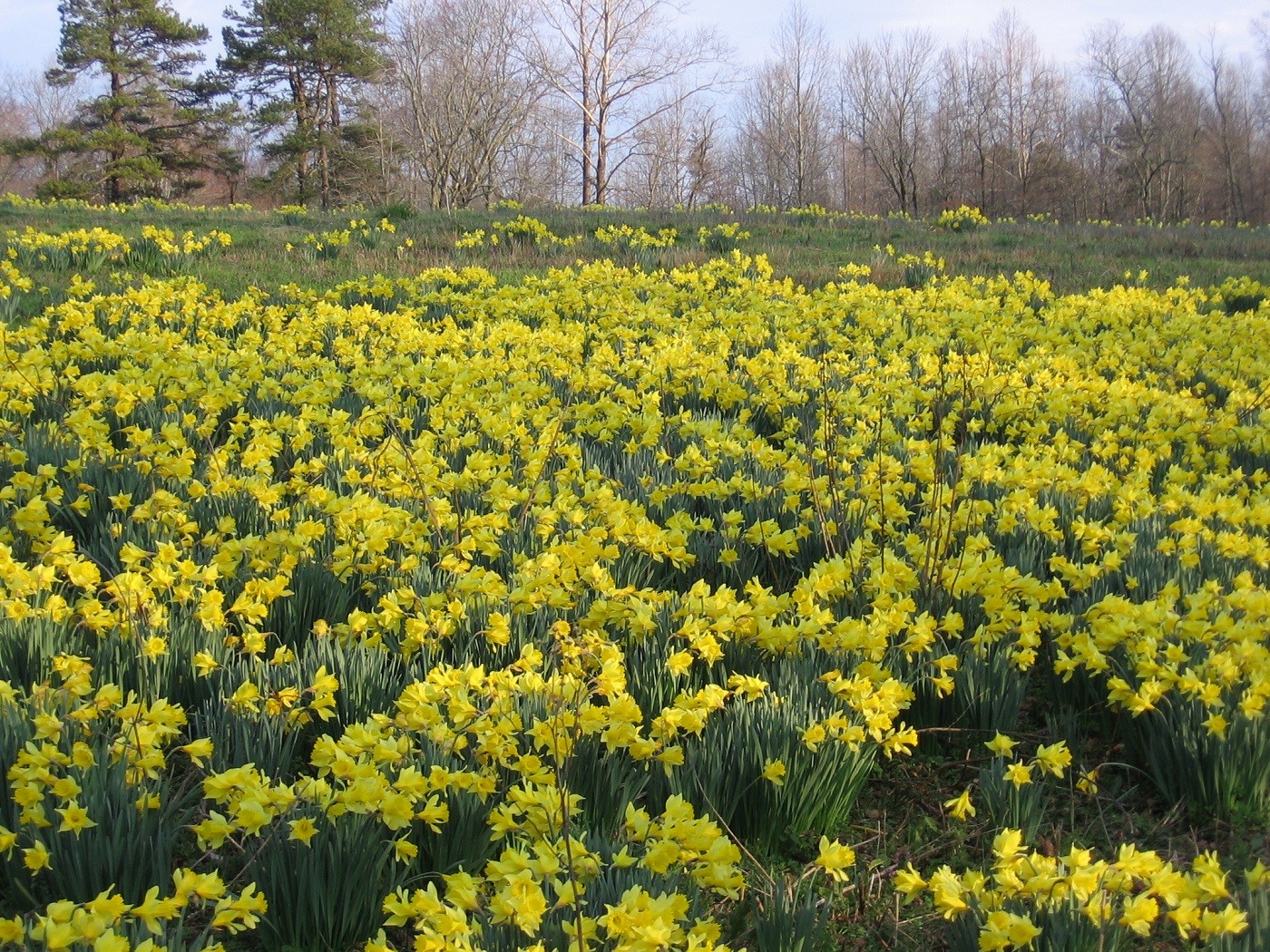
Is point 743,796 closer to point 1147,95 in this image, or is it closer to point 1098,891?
point 1098,891

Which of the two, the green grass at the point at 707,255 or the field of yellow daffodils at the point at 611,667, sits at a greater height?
the green grass at the point at 707,255

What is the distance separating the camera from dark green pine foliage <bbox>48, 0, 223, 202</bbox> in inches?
1150

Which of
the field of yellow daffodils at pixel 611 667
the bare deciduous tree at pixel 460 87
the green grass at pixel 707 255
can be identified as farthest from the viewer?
the bare deciduous tree at pixel 460 87

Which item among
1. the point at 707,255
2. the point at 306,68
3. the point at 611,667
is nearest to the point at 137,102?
the point at 306,68

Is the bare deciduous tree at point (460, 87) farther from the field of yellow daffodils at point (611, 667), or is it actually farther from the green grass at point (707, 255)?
the field of yellow daffodils at point (611, 667)

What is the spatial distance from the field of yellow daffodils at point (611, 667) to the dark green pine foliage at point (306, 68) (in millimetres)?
29014

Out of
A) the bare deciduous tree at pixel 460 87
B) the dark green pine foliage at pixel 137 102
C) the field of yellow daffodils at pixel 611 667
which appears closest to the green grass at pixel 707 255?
the field of yellow daffodils at pixel 611 667

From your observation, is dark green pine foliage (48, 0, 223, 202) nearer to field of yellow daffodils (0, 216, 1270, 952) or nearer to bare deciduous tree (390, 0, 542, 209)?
bare deciduous tree (390, 0, 542, 209)

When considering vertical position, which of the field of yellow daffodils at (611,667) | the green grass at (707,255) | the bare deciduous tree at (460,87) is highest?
the bare deciduous tree at (460,87)

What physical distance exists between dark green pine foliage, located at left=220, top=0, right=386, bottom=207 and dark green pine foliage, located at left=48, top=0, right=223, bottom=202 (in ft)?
5.48

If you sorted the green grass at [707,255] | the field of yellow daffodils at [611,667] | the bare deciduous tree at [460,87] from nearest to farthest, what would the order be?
1. the field of yellow daffodils at [611,667]
2. the green grass at [707,255]
3. the bare deciduous tree at [460,87]

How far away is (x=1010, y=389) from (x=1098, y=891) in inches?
154

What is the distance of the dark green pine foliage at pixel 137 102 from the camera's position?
29.2 metres

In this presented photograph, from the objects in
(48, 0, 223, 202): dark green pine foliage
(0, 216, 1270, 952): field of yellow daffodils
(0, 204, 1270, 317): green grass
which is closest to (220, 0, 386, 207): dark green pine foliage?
(48, 0, 223, 202): dark green pine foliage
